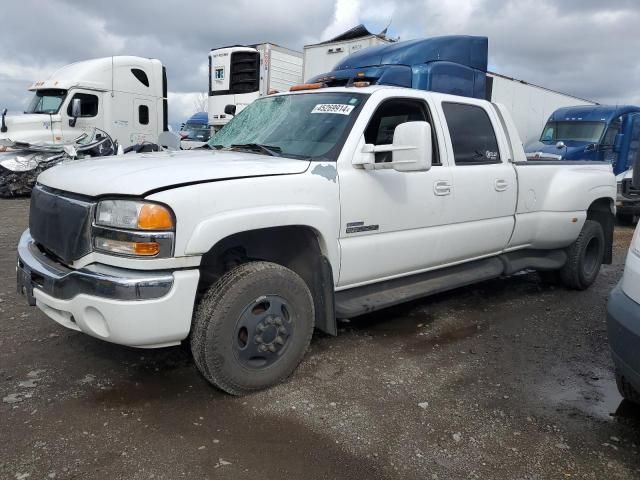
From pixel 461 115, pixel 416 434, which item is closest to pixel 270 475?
pixel 416 434

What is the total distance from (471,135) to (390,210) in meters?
1.34

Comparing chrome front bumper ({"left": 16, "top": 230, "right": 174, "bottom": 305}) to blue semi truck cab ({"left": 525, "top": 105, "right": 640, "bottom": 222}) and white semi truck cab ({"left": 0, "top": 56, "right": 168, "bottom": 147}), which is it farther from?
blue semi truck cab ({"left": 525, "top": 105, "right": 640, "bottom": 222})

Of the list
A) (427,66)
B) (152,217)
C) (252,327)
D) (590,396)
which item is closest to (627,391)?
(590,396)

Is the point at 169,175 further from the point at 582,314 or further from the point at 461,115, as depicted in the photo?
the point at 582,314

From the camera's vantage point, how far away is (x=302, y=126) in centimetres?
375

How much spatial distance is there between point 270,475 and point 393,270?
180cm

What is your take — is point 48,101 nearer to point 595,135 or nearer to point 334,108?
Result: point 334,108

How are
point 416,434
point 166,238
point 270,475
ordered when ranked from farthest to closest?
1. point 416,434
2. point 166,238
3. point 270,475

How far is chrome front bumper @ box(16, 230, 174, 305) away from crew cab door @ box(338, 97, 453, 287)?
1242mm

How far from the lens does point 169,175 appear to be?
2.76 m

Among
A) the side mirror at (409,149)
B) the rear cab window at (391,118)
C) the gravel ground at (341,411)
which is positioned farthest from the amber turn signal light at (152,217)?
the rear cab window at (391,118)

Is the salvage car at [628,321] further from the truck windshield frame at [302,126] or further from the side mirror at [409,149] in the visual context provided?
the truck windshield frame at [302,126]

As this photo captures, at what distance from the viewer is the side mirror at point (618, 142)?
13121mm

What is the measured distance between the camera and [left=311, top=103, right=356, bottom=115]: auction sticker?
12.1 ft
